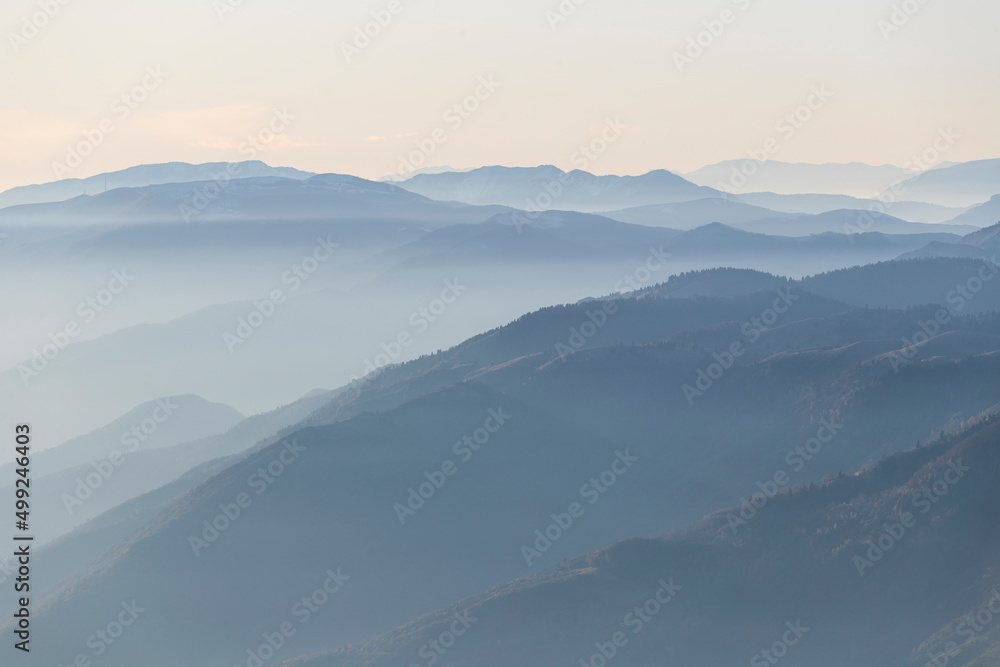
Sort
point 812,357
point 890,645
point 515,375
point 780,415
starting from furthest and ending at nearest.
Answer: point 515,375, point 812,357, point 780,415, point 890,645

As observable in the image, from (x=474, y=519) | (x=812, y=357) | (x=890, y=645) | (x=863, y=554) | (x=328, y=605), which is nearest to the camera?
(x=890, y=645)

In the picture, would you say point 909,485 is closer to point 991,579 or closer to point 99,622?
point 991,579

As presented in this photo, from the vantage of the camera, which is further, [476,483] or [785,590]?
[476,483]

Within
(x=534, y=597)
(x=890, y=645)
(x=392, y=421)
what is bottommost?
(x=890, y=645)

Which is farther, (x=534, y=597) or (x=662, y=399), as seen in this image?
(x=662, y=399)

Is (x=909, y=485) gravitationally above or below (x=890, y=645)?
above

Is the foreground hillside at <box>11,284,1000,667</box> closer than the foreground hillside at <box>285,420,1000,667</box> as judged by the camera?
No

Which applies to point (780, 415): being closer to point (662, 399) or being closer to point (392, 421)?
point (662, 399)

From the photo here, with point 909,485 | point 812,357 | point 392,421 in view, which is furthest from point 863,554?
point 392,421

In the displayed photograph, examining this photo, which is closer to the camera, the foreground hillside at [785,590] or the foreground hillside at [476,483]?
the foreground hillside at [785,590]

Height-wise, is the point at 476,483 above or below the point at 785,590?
above

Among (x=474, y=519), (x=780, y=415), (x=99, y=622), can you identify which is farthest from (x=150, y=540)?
(x=780, y=415)
